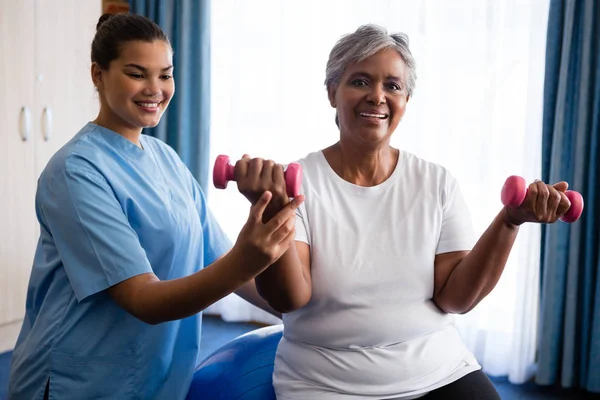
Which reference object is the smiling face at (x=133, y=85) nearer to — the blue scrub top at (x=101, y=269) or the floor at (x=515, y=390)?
the blue scrub top at (x=101, y=269)

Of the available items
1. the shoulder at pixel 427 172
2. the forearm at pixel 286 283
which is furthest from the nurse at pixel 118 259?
the shoulder at pixel 427 172

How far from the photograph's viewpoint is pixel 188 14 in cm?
355

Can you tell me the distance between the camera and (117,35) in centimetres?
136

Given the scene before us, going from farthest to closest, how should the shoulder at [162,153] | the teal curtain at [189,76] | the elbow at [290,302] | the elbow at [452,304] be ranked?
the teal curtain at [189,76] → the shoulder at [162,153] → the elbow at [452,304] → the elbow at [290,302]

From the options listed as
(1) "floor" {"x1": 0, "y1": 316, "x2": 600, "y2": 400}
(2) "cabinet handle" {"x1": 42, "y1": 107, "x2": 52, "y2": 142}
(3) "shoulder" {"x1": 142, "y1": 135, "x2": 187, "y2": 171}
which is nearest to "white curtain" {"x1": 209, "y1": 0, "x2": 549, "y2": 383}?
Result: (1) "floor" {"x1": 0, "y1": 316, "x2": 600, "y2": 400}

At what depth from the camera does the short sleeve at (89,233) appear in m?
1.19

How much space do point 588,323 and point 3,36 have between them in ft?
9.95

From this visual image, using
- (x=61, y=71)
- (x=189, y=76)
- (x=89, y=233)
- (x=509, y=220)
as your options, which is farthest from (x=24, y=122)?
(x=509, y=220)

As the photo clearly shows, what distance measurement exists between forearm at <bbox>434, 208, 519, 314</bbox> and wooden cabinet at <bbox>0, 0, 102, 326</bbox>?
7.70ft

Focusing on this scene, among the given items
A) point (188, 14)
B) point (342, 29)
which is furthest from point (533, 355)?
point (188, 14)

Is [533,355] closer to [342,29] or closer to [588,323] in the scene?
[588,323]

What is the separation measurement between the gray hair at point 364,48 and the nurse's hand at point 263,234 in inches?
20.7

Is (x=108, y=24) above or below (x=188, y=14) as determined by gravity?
below

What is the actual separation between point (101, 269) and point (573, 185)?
2259 mm
